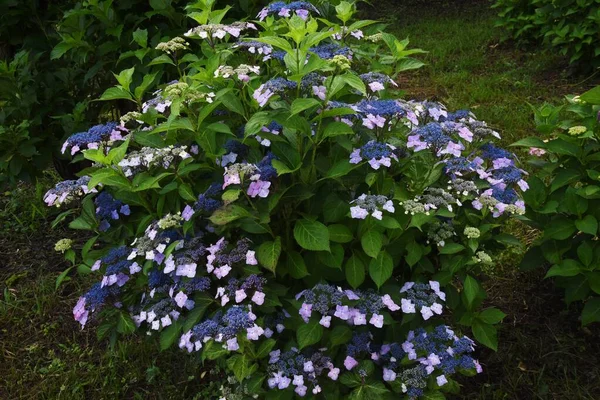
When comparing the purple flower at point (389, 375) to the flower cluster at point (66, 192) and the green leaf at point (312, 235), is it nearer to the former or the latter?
the green leaf at point (312, 235)

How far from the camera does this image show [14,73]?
136 inches

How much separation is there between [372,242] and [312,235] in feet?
0.63

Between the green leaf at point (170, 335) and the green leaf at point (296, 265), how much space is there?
0.43 m

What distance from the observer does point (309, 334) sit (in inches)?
76.2

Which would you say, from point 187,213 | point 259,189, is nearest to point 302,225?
point 259,189

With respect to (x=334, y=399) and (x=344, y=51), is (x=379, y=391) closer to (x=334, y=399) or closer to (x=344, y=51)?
(x=334, y=399)

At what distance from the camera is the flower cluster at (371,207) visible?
1.85m

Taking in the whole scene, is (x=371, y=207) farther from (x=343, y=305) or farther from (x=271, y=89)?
(x=271, y=89)

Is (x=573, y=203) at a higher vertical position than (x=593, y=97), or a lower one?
lower

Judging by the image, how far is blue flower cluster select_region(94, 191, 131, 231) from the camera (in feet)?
7.57

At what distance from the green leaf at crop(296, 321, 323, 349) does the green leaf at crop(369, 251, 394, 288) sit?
0.24 metres

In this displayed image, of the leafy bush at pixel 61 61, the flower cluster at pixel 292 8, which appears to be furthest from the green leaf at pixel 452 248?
the leafy bush at pixel 61 61

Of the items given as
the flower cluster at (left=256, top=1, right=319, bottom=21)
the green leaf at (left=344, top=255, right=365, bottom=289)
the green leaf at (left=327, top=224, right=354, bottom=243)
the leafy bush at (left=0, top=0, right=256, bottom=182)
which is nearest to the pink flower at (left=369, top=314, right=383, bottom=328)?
the green leaf at (left=344, top=255, right=365, bottom=289)

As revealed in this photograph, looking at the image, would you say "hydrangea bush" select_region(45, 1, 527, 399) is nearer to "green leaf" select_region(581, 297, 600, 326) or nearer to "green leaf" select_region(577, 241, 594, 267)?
"green leaf" select_region(577, 241, 594, 267)
